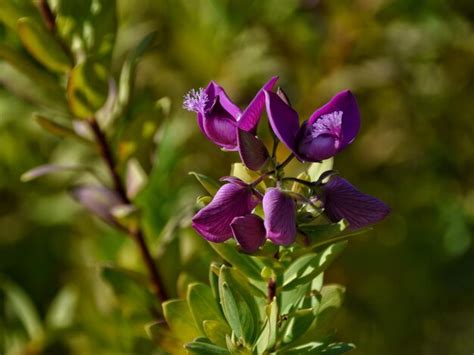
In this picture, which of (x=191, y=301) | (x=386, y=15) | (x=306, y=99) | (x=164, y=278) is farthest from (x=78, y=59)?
(x=386, y=15)

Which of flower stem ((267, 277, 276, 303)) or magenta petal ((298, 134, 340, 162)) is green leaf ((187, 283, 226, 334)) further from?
magenta petal ((298, 134, 340, 162))

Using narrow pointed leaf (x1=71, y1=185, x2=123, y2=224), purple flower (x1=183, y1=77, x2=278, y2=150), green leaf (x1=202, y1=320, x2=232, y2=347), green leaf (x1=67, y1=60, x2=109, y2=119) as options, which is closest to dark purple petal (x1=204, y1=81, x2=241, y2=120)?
purple flower (x1=183, y1=77, x2=278, y2=150)

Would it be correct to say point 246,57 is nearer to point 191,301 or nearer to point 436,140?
point 436,140

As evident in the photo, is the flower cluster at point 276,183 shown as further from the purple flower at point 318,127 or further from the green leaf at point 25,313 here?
the green leaf at point 25,313

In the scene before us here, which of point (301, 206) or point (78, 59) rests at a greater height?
point (78, 59)

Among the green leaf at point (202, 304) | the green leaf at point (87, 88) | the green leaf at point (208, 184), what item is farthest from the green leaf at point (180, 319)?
the green leaf at point (87, 88)

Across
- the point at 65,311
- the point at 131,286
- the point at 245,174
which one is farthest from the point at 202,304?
the point at 65,311

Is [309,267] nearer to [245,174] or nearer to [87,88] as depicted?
[245,174]

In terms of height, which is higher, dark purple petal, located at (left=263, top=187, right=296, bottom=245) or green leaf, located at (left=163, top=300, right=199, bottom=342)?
dark purple petal, located at (left=263, top=187, right=296, bottom=245)
